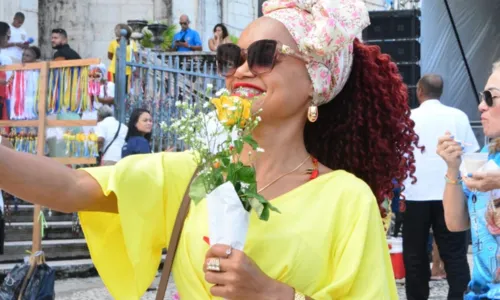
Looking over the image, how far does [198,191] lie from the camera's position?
2.69 meters

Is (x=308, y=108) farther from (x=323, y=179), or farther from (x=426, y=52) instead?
(x=426, y=52)

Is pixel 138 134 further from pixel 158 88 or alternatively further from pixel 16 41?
pixel 16 41

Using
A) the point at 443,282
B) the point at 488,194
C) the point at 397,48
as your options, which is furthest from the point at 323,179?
the point at 397,48

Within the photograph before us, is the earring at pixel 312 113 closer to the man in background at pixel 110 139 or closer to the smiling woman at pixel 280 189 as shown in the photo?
the smiling woman at pixel 280 189

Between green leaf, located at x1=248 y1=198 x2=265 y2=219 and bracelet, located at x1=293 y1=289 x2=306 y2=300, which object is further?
bracelet, located at x1=293 y1=289 x2=306 y2=300

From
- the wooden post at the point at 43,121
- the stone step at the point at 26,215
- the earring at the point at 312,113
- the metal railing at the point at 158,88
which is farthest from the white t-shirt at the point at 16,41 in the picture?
the earring at the point at 312,113

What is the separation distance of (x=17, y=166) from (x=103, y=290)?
24.3 feet

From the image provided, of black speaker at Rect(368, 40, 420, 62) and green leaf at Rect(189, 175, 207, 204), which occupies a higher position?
green leaf at Rect(189, 175, 207, 204)

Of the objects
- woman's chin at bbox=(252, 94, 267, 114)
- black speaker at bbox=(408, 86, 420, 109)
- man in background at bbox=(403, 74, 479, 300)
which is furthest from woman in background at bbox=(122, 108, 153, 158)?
woman's chin at bbox=(252, 94, 267, 114)

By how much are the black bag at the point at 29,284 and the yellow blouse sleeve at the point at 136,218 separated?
3.37 metres

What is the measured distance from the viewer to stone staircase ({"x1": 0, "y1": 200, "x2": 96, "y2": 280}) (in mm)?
11000

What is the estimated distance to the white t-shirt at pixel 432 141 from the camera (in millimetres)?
8484

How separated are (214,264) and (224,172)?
0.24m

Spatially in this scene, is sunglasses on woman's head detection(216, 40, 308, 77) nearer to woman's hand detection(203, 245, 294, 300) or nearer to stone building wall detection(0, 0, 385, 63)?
woman's hand detection(203, 245, 294, 300)
